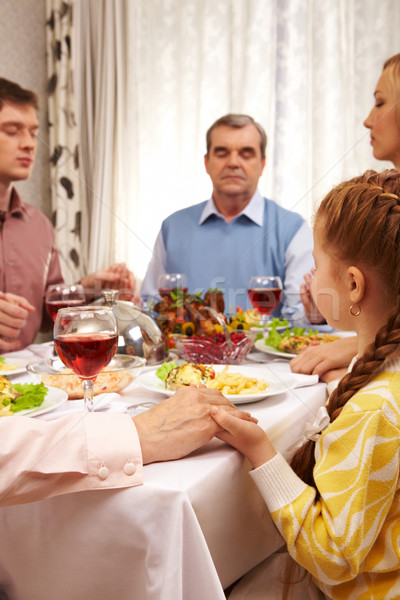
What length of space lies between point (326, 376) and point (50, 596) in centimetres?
70

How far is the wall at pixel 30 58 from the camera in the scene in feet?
10.6

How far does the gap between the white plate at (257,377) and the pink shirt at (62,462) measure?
0.28m

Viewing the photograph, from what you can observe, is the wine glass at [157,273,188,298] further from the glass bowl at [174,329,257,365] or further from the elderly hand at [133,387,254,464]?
the elderly hand at [133,387,254,464]

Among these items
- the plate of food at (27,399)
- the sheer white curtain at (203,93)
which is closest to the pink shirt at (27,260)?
the sheer white curtain at (203,93)

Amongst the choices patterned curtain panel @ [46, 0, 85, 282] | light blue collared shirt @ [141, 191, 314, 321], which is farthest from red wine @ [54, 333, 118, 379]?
patterned curtain panel @ [46, 0, 85, 282]

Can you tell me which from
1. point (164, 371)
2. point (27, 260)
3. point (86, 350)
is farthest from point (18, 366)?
point (27, 260)

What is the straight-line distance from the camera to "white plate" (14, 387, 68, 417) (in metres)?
0.82

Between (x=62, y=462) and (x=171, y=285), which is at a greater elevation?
(x=171, y=285)

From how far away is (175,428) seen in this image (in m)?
0.70

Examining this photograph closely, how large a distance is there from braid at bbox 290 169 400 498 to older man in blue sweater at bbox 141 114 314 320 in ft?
5.35

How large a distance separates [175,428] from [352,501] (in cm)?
25

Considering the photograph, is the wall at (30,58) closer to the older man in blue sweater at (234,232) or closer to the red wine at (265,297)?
the older man in blue sweater at (234,232)

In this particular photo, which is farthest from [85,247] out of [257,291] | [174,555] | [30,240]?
[174,555]

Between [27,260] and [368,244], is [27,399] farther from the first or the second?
[27,260]
